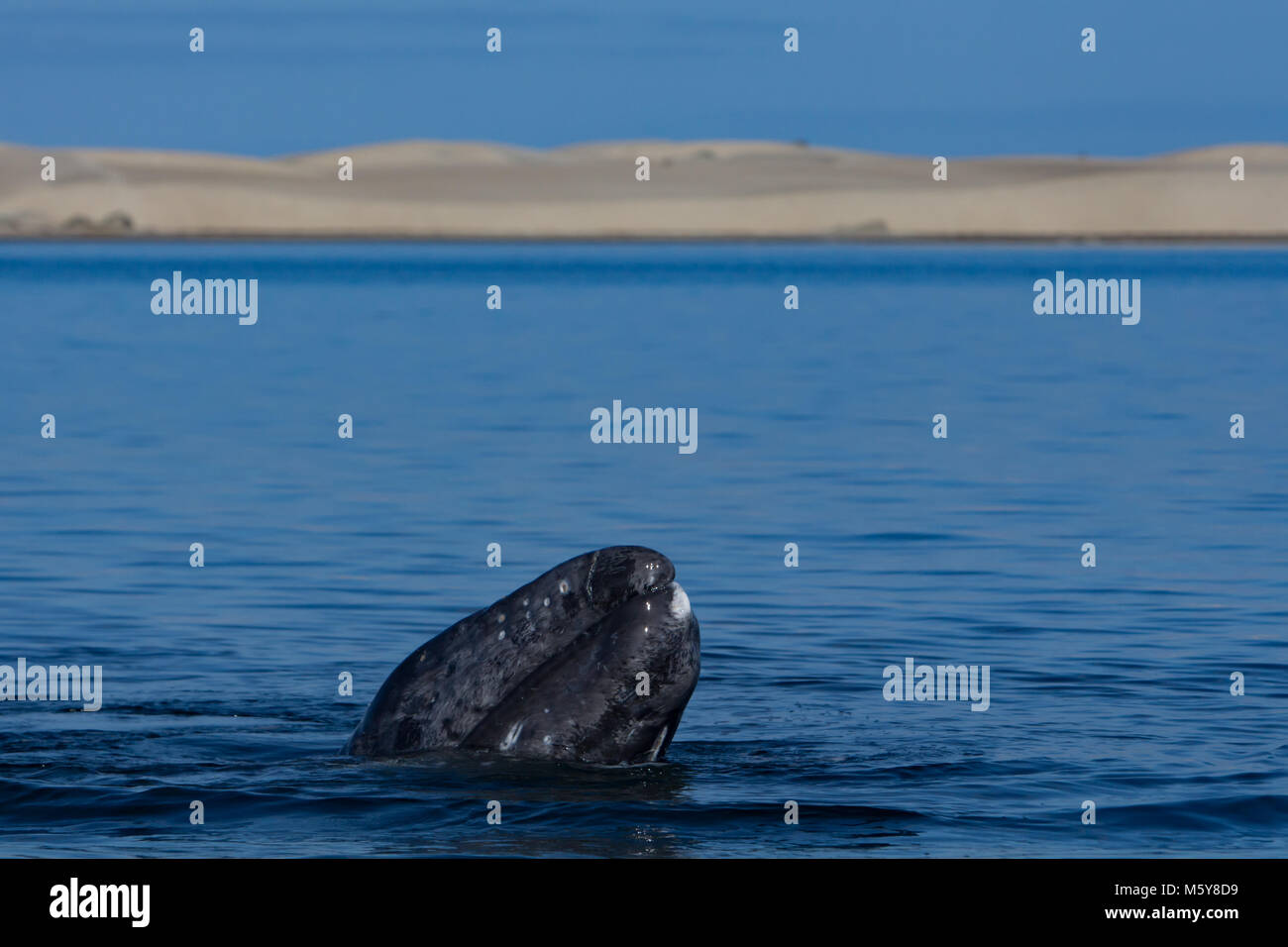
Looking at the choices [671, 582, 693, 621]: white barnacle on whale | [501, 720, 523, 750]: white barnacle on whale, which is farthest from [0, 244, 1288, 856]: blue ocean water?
[671, 582, 693, 621]: white barnacle on whale

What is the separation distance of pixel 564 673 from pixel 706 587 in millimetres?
7915

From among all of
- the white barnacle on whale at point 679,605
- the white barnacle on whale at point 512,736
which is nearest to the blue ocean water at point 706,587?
the white barnacle on whale at point 512,736

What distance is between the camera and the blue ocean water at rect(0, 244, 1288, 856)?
1141 cm

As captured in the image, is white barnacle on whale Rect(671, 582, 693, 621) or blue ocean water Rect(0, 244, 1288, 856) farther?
blue ocean water Rect(0, 244, 1288, 856)

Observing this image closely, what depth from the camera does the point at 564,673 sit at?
11.3 m

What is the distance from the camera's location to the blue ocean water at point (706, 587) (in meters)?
11.4

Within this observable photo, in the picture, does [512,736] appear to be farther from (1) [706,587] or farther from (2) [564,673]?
(1) [706,587]

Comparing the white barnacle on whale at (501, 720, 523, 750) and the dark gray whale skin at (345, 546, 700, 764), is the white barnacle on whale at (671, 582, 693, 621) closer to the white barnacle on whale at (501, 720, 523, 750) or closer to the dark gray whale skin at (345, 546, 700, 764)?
the dark gray whale skin at (345, 546, 700, 764)

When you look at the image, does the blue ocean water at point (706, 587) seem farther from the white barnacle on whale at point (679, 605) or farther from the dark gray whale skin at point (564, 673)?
the white barnacle on whale at point (679, 605)

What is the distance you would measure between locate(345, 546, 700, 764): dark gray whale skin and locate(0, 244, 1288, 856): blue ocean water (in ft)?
0.63

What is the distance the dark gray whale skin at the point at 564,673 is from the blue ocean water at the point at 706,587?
0.63 ft

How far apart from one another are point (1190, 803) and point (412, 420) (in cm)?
2371

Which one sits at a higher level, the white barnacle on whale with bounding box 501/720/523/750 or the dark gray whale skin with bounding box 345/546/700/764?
the dark gray whale skin with bounding box 345/546/700/764
